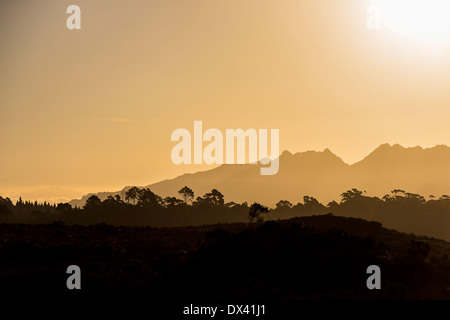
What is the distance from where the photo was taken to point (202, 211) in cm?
14238

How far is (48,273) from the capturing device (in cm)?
2886

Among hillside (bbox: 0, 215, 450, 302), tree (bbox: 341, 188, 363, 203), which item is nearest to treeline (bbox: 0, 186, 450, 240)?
tree (bbox: 341, 188, 363, 203)

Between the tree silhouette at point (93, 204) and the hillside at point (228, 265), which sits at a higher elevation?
the tree silhouette at point (93, 204)

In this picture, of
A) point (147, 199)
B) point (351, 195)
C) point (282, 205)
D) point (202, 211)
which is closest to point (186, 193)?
point (202, 211)

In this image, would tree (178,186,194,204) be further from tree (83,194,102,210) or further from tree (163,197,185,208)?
tree (83,194,102,210)

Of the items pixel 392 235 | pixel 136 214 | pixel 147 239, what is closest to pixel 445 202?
pixel 136 214

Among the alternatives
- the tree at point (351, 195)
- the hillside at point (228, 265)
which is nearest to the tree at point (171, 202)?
the tree at point (351, 195)

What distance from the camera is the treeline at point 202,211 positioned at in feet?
455

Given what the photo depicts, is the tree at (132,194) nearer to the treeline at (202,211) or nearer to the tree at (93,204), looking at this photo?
the treeline at (202,211)

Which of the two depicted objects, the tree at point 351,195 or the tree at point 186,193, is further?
the tree at point 351,195

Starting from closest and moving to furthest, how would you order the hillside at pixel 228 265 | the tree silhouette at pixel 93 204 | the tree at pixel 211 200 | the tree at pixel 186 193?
the hillside at pixel 228 265, the tree at pixel 186 193, the tree silhouette at pixel 93 204, the tree at pixel 211 200

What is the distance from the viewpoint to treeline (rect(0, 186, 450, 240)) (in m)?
139
